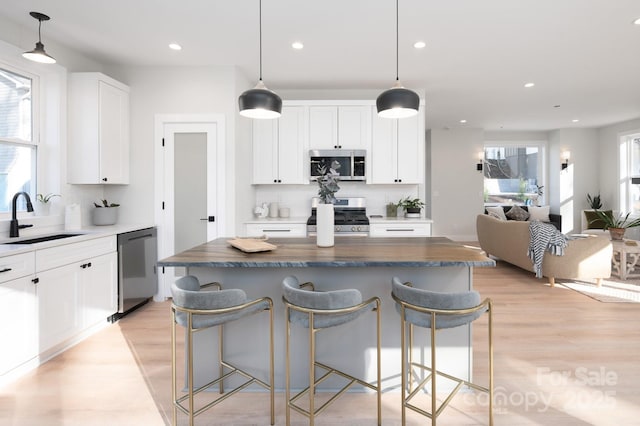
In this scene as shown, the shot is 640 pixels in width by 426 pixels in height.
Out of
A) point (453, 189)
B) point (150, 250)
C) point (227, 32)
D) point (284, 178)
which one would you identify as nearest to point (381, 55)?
point (227, 32)

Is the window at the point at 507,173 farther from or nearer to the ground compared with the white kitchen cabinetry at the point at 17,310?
farther from the ground

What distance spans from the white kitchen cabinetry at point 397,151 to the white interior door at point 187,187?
2.01 meters

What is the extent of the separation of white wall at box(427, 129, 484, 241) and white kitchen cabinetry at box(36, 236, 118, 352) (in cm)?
694

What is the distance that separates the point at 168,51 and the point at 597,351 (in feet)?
15.6

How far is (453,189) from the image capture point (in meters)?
8.35

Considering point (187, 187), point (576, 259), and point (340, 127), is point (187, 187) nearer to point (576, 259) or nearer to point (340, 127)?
point (340, 127)

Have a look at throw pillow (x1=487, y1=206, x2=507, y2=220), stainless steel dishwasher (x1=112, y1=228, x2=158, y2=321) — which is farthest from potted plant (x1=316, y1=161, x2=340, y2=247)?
throw pillow (x1=487, y1=206, x2=507, y2=220)

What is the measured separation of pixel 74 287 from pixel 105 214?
1138mm

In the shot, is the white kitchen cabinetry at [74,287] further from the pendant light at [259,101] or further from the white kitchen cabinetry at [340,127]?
the white kitchen cabinetry at [340,127]

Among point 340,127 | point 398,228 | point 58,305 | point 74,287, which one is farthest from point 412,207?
point 58,305

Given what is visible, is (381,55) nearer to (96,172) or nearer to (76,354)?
(96,172)

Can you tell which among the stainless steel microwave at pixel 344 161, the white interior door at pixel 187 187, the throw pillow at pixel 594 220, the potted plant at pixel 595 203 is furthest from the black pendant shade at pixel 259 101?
the potted plant at pixel 595 203

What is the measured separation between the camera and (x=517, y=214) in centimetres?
795

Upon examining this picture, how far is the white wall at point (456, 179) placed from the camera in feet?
27.3
